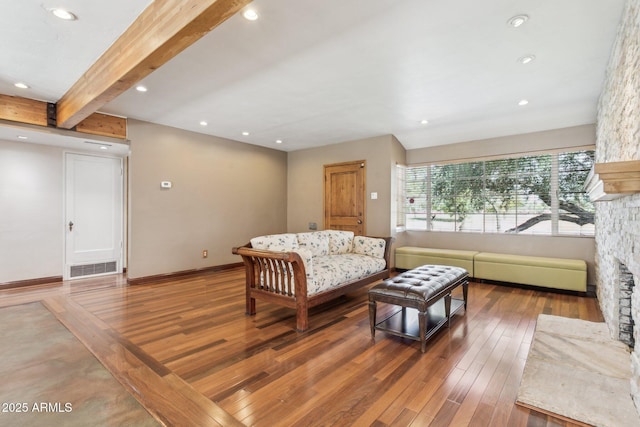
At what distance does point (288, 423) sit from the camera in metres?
1.75

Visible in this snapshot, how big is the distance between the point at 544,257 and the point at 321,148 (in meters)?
4.59

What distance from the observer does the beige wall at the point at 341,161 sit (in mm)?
5836

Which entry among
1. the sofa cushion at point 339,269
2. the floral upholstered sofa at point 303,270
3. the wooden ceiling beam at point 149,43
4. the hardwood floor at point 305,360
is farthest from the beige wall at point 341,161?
the wooden ceiling beam at point 149,43

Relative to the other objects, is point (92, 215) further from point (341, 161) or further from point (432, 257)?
point (432, 257)

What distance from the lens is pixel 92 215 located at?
554 centimetres

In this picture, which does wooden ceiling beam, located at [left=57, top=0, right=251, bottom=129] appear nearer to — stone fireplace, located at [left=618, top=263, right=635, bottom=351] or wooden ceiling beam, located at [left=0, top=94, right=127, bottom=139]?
wooden ceiling beam, located at [left=0, top=94, right=127, bottom=139]

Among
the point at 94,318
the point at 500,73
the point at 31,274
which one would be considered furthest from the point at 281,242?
the point at 31,274

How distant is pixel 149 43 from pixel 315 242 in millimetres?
2978

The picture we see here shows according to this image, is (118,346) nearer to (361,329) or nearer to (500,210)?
(361,329)

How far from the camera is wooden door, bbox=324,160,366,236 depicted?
20.3ft

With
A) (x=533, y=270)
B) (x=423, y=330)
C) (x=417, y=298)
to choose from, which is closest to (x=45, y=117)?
(x=417, y=298)

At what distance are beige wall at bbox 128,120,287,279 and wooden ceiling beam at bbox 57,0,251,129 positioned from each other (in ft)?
5.62

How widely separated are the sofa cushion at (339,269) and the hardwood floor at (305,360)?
1.26 ft

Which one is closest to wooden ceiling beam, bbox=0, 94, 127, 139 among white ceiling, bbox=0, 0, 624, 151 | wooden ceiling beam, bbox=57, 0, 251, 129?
white ceiling, bbox=0, 0, 624, 151
